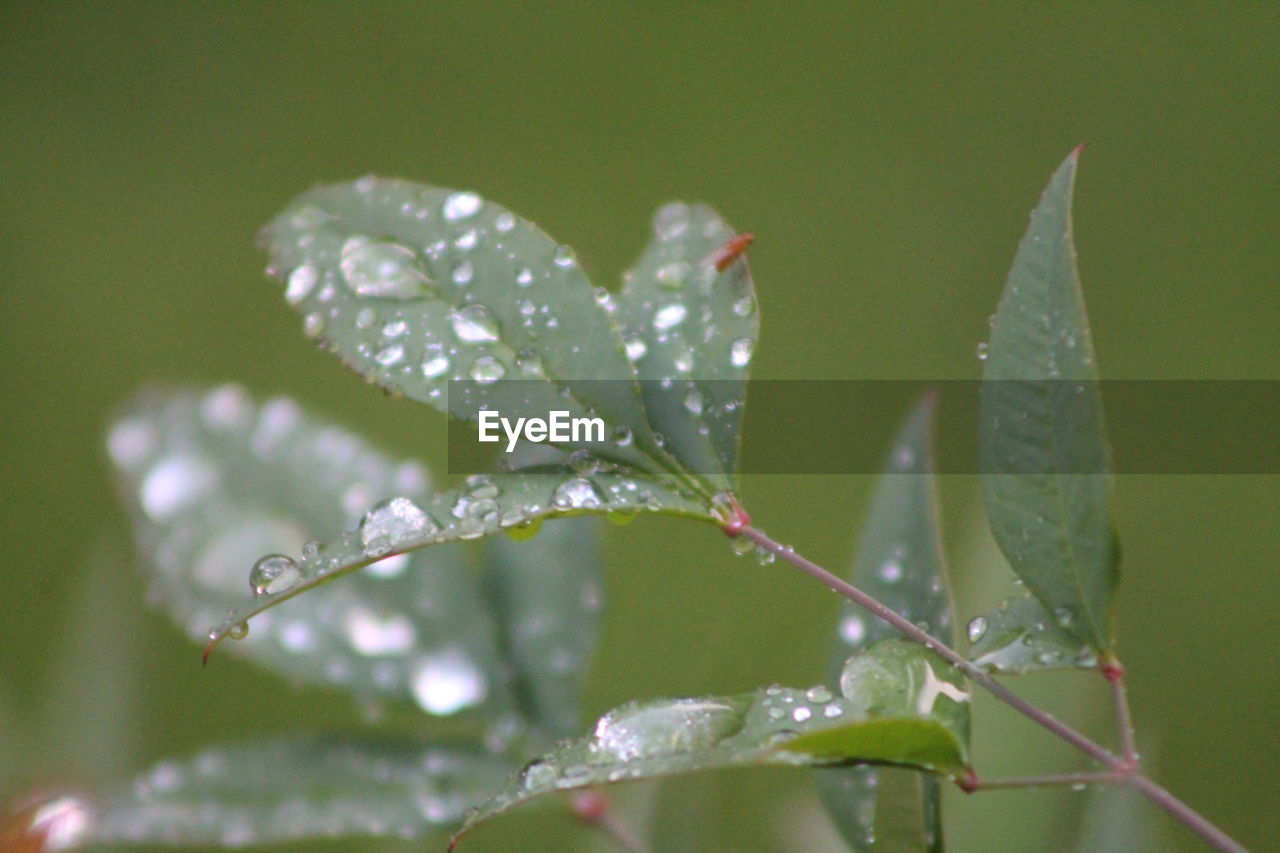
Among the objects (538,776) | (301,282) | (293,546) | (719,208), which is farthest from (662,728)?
(719,208)

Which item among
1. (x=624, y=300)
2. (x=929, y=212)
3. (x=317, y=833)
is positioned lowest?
(x=317, y=833)

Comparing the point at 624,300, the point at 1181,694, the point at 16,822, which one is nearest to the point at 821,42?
the point at 1181,694

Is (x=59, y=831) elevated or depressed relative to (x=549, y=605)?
depressed

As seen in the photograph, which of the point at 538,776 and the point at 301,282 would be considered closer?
the point at 538,776

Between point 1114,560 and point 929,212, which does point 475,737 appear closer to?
point 1114,560

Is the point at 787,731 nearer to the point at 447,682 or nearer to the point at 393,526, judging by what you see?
the point at 393,526
